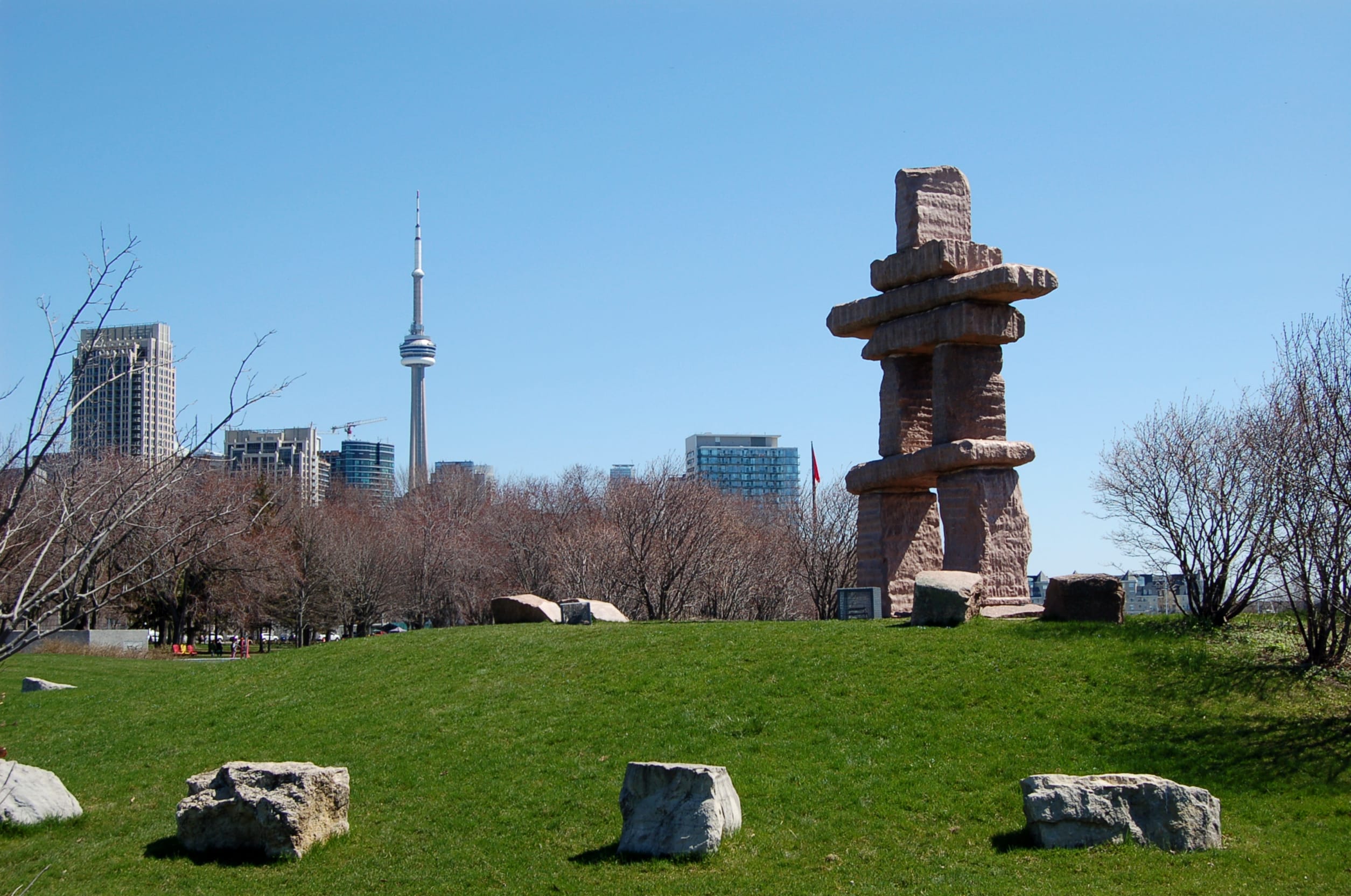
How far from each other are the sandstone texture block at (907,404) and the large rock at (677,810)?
12.5 metres

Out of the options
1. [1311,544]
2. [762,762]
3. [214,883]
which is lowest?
[214,883]

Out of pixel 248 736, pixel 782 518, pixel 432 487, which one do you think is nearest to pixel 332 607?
pixel 432 487

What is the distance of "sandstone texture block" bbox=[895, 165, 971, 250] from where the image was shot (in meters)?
22.6

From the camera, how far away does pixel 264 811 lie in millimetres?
12359

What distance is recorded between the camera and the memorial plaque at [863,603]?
22234mm

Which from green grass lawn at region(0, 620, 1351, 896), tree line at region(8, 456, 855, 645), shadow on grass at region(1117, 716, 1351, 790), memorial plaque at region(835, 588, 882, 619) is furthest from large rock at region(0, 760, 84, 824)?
tree line at region(8, 456, 855, 645)

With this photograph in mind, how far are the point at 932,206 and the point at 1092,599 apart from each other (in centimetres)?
833

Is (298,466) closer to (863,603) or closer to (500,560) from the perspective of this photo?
(500,560)

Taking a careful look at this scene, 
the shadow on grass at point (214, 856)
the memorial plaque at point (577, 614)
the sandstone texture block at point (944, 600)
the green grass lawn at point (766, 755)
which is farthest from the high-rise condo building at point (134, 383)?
the memorial plaque at point (577, 614)

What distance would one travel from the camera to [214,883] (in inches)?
468

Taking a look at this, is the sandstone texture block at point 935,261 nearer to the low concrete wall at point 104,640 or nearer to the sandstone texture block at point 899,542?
the sandstone texture block at point 899,542

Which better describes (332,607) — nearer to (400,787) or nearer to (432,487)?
(432,487)

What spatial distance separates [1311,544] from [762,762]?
7.91 meters

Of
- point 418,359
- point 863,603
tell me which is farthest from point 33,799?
point 418,359
